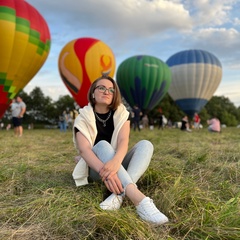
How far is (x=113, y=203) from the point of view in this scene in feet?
6.43

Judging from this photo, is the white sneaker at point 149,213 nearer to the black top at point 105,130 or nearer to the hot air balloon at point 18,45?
the black top at point 105,130

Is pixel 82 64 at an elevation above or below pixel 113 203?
above

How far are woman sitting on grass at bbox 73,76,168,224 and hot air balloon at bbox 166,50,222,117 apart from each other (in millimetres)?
23051

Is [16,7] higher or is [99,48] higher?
[16,7]

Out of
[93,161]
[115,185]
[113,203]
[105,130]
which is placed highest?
[105,130]

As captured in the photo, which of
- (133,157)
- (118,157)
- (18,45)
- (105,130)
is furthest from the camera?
(18,45)

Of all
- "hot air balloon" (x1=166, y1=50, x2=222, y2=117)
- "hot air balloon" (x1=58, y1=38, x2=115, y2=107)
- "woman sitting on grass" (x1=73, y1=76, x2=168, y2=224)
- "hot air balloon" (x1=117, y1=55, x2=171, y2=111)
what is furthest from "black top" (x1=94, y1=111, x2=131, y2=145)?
"hot air balloon" (x1=166, y1=50, x2=222, y2=117)

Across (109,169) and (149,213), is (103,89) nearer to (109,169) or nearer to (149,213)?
(109,169)

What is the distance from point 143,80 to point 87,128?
18.5 metres

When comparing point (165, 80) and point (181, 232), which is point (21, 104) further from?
point (165, 80)

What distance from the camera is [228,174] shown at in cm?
292

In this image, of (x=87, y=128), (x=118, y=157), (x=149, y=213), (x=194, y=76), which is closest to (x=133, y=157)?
(x=118, y=157)

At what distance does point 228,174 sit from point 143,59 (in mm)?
19193

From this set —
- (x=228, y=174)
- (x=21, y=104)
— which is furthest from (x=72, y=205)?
(x=21, y=104)
